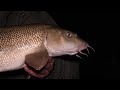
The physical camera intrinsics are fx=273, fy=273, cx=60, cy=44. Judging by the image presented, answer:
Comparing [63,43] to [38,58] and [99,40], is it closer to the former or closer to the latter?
[38,58]

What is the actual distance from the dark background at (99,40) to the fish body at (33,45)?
7.32 ft

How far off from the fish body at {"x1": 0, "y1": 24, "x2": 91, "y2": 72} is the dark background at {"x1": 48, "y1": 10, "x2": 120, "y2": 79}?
2.23 m

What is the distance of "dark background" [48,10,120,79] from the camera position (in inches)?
179

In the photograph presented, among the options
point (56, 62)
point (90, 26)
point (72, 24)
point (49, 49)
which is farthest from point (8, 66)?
point (90, 26)

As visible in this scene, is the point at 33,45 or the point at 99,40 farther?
the point at 99,40

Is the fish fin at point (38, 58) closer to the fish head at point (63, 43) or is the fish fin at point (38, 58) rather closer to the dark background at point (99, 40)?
the fish head at point (63, 43)

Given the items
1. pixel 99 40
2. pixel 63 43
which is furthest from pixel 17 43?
pixel 99 40

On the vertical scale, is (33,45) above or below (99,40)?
above

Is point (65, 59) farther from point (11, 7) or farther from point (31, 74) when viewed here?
point (11, 7)

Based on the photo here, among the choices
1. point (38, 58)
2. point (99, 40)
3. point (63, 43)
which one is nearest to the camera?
point (38, 58)

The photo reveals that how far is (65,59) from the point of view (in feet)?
8.86

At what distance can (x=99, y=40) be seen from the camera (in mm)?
4781

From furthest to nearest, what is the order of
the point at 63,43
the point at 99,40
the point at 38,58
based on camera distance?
the point at 99,40 → the point at 63,43 → the point at 38,58

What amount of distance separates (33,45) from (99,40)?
9.41 ft
